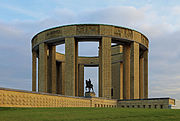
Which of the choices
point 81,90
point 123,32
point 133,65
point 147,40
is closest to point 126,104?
point 133,65

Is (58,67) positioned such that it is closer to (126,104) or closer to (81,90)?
(81,90)

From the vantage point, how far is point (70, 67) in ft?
113

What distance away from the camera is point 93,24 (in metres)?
34.8

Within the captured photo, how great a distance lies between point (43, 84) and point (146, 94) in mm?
16110

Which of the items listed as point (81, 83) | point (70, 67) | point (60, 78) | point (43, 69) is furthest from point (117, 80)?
point (43, 69)

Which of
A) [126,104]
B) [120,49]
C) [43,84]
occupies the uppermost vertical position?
[120,49]

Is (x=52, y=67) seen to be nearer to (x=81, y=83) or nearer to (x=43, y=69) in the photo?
(x=43, y=69)

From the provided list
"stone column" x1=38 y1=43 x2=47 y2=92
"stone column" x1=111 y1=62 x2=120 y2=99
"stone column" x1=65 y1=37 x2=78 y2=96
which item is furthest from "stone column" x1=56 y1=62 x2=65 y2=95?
"stone column" x1=65 y1=37 x2=78 y2=96

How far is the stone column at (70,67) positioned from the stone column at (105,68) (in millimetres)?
3604

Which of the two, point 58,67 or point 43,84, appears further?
point 58,67

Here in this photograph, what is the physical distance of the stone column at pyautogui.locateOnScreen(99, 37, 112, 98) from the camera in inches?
1336

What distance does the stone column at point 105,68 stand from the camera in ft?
111

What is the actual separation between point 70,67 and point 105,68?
454 cm

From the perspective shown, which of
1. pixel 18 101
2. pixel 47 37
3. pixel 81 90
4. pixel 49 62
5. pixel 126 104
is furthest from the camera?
pixel 81 90
